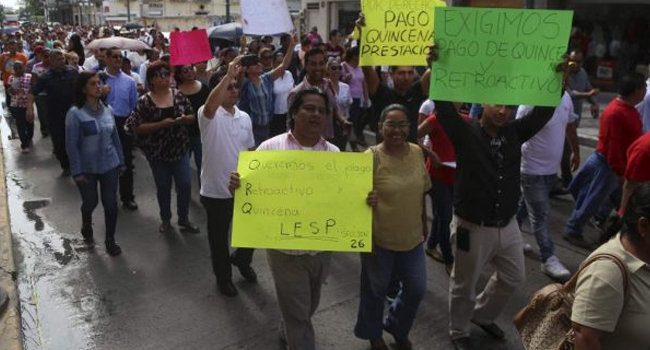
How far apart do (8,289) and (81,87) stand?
6.28 ft

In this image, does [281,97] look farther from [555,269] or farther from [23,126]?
[23,126]

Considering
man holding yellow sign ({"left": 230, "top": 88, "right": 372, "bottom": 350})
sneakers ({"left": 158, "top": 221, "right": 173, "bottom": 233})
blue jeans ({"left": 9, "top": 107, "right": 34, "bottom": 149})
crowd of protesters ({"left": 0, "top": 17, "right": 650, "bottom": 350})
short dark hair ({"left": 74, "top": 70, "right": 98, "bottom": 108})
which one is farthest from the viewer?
blue jeans ({"left": 9, "top": 107, "right": 34, "bottom": 149})

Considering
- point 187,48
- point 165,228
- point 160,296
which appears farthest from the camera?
point 165,228

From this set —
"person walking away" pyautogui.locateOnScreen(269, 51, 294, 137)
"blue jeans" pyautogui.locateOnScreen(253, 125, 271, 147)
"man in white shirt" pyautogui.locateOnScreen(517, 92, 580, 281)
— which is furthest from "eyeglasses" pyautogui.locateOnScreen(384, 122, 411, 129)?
"person walking away" pyautogui.locateOnScreen(269, 51, 294, 137)

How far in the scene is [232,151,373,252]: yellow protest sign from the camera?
10.3 ft

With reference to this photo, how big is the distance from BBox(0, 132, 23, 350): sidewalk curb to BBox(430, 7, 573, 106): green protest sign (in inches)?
139

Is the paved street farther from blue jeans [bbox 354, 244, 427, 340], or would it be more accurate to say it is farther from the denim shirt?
the denim shirt

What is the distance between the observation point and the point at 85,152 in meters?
5.45

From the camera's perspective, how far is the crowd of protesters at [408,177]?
329 cm

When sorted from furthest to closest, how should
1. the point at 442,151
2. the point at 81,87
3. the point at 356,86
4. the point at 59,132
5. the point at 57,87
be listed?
the point at 356,86, the point at 59,132, the point at 57,87, the point at 81,87, the point at 442,151

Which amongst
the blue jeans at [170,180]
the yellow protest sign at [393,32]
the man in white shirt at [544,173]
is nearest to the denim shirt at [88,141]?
the blue jeans at [170,180]

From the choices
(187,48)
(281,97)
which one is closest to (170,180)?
(187,48)

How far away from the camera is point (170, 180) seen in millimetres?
6207

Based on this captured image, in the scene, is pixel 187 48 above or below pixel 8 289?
above
